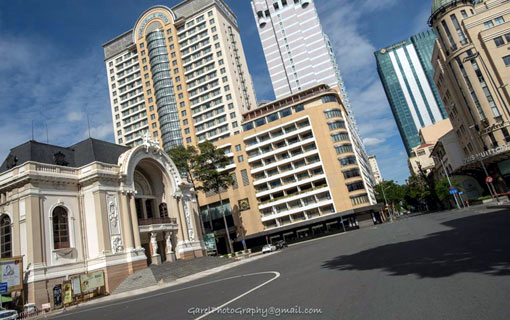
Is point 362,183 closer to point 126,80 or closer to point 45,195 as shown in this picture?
point 45,195

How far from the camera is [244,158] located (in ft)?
236

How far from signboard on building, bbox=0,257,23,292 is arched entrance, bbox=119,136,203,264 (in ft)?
40.5

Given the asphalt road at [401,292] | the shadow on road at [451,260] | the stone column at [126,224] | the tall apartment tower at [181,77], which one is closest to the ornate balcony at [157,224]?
the stone column at [126,224]

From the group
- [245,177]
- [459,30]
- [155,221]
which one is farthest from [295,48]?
[155,221]

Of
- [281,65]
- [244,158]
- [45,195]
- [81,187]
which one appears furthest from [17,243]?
[281,65]

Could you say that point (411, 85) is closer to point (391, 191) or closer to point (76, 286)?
point (391, 191)

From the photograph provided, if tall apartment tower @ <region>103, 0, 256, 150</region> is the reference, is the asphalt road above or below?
below

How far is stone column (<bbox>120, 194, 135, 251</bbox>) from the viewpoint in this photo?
31.1 metres

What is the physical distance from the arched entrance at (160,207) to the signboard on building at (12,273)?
12351mm

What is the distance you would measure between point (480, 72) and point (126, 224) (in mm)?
54176

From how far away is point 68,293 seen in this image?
24.0 meters

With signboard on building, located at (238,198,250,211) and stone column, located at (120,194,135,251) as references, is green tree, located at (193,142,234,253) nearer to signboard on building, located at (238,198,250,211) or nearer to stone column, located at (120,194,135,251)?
signboard on building, located at (238,198,250,211)

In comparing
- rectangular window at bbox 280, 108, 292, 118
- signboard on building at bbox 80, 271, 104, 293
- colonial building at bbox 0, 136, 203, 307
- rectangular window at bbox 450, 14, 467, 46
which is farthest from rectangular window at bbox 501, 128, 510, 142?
signboard on building at bbox 80, 271, 104, 293

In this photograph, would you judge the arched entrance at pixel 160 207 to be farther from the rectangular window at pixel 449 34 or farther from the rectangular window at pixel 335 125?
the rectangular window at pixel 449 34
